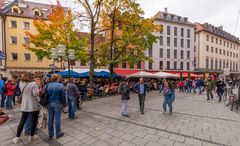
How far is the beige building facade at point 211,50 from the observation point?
41906 millimetres

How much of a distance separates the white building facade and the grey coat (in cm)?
3105

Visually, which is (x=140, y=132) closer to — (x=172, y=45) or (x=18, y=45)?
(x=18, y=45)

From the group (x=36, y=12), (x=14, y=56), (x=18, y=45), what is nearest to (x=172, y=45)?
(x=36, y=12)

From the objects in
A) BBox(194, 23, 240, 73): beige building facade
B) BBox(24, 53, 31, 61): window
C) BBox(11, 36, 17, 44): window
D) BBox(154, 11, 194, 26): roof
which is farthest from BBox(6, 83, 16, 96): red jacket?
Result: BBox(194, 23, 240, 73): beige building facade

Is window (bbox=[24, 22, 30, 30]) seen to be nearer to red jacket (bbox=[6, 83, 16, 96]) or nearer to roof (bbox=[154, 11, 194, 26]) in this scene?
red jacket (bbox=[6, 83, 16, 96])

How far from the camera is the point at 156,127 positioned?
561cm

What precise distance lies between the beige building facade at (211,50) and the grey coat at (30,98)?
4263cm

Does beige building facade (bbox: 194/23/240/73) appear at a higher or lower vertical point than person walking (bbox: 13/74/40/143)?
higher

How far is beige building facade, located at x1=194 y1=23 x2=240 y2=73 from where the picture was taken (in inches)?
1650

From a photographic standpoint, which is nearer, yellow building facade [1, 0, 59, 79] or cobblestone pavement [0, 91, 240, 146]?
cobblestone pavement [0, 91, 240, 146]

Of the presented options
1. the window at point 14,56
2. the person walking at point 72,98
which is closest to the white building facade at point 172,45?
the window at point 14,56

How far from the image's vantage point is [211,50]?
44688 mm

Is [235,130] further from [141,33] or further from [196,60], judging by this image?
[196,60]

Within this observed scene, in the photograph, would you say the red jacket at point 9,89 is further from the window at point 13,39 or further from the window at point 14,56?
the window at point 13,39
